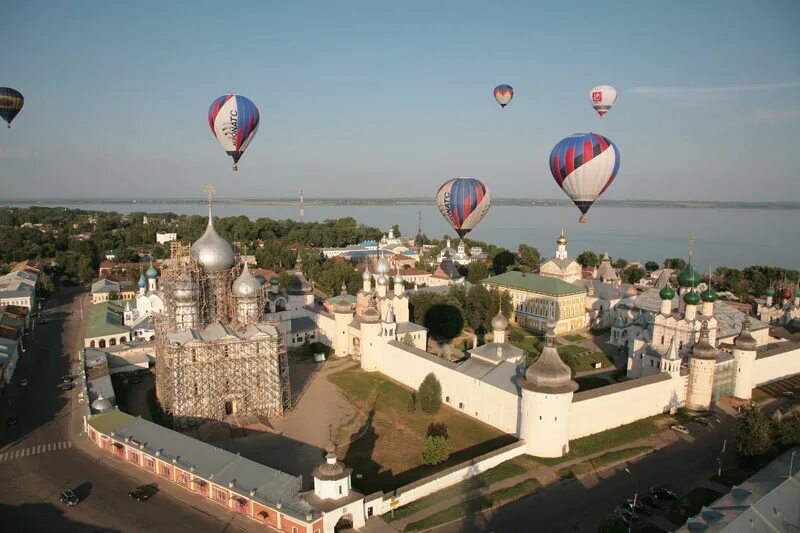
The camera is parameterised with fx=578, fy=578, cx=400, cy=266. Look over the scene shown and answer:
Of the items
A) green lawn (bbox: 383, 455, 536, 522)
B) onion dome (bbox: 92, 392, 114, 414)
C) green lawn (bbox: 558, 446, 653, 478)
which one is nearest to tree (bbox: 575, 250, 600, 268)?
green lawn (bbox: 558, 446, 653, 478)

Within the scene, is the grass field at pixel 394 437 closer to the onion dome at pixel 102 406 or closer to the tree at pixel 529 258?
the onion dome at pixel 102 406

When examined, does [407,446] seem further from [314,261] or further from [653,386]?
[314,261]

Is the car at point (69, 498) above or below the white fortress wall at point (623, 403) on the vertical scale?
below

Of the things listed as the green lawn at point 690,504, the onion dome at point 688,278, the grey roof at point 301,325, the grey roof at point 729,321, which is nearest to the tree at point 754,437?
the green lawn at point 690,504

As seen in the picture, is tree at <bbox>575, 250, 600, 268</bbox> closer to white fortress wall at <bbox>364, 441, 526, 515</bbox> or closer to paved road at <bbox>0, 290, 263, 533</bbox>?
white fortress wall at <bbox>364, 441, 526, 515</bbox>

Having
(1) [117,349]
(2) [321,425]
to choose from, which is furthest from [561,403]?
(1) [117,349]

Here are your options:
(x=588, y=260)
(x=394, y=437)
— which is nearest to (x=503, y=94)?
(x=394, y=437)
